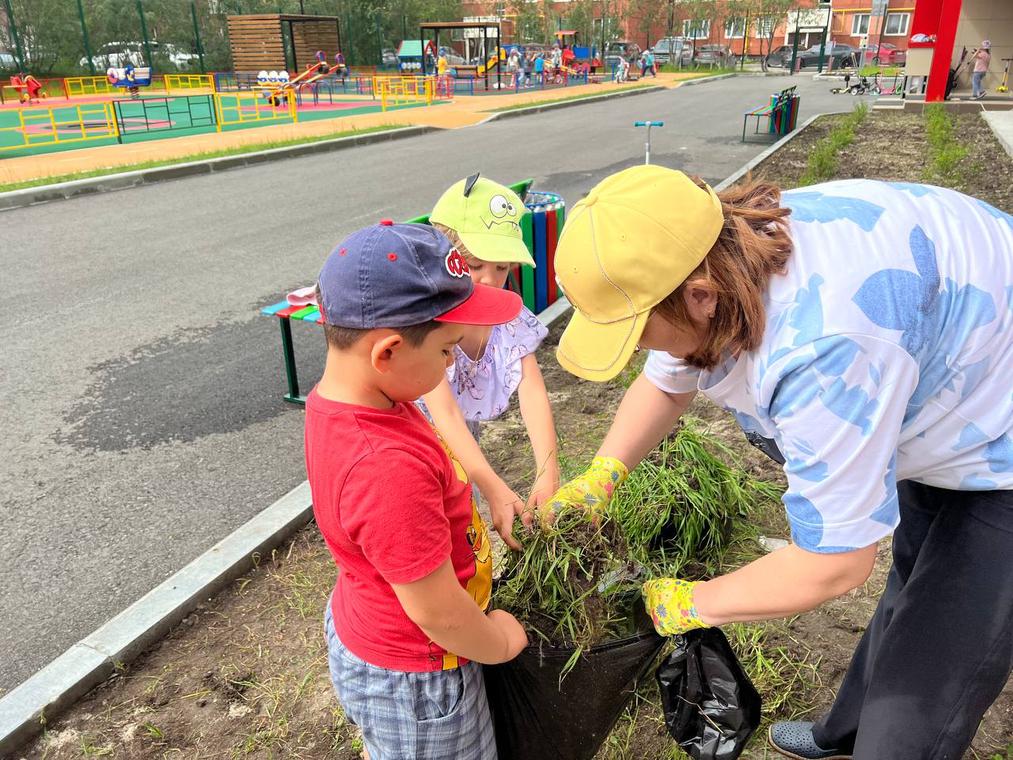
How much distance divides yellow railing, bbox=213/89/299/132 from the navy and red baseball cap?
685 inches

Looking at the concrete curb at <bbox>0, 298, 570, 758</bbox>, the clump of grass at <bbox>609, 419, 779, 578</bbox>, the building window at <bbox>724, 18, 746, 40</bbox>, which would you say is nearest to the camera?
the concrete curb at <bbox>0, 298, 570, 758</bbox>

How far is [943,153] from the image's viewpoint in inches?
394

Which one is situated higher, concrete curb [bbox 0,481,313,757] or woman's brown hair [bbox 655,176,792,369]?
woman's brown hair [bbox 655,176,792,369]

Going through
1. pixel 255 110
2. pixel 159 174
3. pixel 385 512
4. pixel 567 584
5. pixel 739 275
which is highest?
pixel 739 275

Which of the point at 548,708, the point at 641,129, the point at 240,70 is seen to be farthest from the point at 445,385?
the point at 240,70

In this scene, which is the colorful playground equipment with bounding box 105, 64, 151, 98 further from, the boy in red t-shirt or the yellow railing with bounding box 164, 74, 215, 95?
the boy in red t-shirt

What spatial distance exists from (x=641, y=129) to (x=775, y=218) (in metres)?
16.5

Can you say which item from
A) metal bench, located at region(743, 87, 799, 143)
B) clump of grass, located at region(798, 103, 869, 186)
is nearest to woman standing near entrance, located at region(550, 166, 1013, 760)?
clump of grass, located at region(798, 103, 869, 186)

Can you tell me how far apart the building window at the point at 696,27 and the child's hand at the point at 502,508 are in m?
53.5

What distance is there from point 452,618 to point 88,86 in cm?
3443

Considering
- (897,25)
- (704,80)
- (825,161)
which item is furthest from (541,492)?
(897,25)

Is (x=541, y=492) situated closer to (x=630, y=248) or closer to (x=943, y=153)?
(x=630, y=248)

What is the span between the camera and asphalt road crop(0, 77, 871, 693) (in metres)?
3.08

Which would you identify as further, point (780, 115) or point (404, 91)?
point (404, 91)
